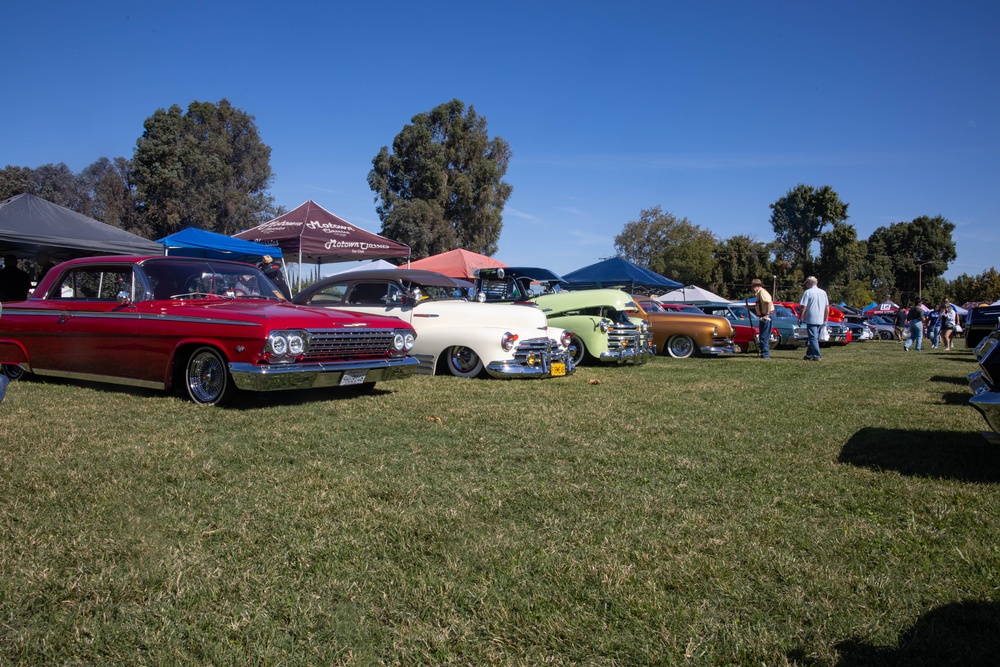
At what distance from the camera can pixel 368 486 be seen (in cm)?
401

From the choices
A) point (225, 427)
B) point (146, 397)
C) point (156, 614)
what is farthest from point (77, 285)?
point (156, 614)

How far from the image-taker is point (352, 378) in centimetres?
707

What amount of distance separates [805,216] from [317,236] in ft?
197

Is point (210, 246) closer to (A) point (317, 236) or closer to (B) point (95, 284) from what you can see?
(A) point (317, 236)

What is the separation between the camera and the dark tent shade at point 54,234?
12.6m

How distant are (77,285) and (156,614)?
22.4ft

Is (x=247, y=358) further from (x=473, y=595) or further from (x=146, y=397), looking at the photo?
(x=473, y=595)

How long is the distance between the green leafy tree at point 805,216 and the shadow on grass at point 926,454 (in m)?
63.6

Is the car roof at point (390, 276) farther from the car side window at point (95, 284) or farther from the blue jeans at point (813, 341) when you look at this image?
the blue jeans at point (813, 341)

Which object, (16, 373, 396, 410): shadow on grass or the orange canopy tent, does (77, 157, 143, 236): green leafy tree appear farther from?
(16, 373, 396, 410): shadow on grass

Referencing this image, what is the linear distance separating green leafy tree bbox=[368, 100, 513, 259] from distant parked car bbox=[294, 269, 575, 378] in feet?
94.7

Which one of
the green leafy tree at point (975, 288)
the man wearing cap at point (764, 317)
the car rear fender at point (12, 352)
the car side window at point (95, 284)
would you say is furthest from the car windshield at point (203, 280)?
the green leafy tree at point (975, 288)

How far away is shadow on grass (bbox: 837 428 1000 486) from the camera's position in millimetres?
4543

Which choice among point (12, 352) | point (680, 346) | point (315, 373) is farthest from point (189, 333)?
point (680, 346)
